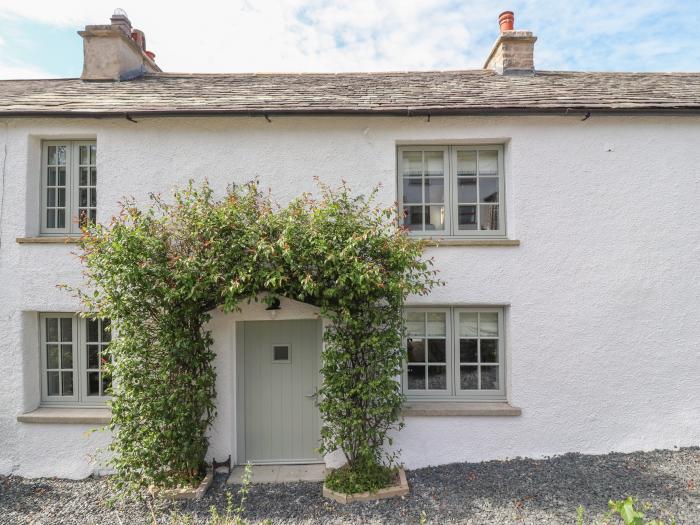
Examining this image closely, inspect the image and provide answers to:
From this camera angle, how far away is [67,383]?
6398 mm

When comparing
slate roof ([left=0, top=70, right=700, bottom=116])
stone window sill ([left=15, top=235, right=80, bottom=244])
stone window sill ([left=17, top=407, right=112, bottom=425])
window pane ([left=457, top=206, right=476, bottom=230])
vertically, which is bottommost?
stone window sill ([left=17, top=407, right=112, bottom=425])

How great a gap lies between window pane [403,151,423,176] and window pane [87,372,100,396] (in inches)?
230

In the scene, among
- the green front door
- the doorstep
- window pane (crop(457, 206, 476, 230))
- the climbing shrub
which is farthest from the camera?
window pane (crop(457, 206, 476, 230))

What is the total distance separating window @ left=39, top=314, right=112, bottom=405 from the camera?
6.32 m

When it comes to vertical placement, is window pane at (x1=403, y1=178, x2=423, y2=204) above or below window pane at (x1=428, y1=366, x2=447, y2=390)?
above

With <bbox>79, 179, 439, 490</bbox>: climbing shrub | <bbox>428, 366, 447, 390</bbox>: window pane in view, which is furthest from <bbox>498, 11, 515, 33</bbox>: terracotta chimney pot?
<bbox>428, 366, 447, 390</bbox>: window pane

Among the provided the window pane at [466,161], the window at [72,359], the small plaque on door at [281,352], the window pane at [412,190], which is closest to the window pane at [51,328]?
the window at [72,359]

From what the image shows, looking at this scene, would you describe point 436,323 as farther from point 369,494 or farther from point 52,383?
point 52,383

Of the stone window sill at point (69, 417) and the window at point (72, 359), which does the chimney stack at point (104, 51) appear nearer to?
the window at point (72, 359)

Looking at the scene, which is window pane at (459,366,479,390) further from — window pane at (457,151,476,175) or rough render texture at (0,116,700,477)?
window pane at (457,151,476,175)

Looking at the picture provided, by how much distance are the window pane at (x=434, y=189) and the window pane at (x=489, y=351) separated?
2.35 metres

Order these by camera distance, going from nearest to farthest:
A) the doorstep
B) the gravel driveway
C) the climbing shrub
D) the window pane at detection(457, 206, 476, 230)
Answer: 1. the gravel driveway
2. the climbing shrub
3. the doorstep
4. the window pane at detection(457, 206, 476, 230)

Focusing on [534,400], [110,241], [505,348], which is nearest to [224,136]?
[110,241]

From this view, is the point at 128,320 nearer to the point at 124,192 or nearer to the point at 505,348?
the point at 124,192
